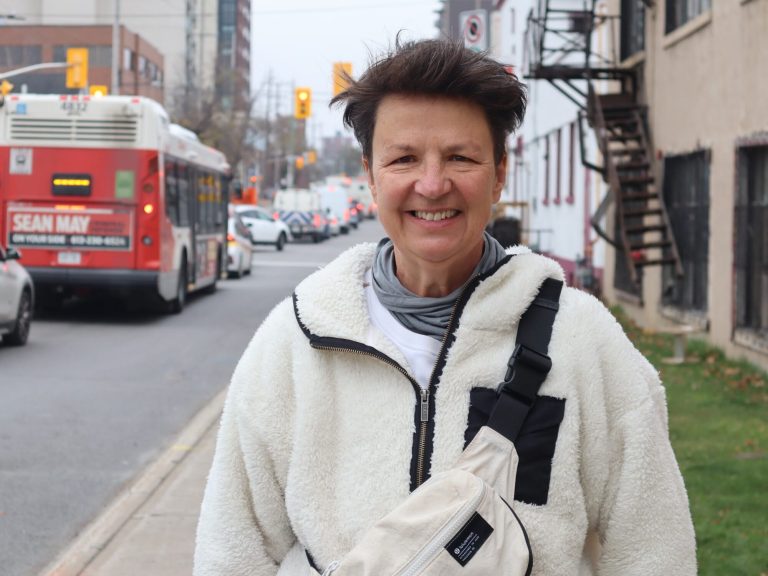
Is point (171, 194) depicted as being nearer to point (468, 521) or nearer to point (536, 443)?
point (536, 443)

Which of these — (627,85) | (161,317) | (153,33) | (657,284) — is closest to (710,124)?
(657,284)

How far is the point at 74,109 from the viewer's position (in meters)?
19.0

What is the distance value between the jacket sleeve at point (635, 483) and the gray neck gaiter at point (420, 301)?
0.27 m

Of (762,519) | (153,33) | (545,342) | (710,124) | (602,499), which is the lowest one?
(762,519)

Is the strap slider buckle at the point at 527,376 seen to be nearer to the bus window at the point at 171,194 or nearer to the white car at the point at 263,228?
the bus window at the point at 171,194

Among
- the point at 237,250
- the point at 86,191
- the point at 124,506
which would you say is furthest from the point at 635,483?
the point at 237,250

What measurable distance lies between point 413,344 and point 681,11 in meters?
15.0

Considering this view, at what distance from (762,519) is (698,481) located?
87 cm

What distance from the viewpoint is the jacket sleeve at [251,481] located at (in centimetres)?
236

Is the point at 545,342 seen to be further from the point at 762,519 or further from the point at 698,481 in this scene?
the point at 698,481

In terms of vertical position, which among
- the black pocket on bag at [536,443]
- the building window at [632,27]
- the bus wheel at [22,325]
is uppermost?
the building window at [632,27]

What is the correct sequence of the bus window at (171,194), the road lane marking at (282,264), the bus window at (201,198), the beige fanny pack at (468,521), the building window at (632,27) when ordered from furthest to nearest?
the road lane marking at (282,264), the bus window at (201,198), the bus window at (171,194), the building window at (632,27), the beige fanny pack at (468,521)

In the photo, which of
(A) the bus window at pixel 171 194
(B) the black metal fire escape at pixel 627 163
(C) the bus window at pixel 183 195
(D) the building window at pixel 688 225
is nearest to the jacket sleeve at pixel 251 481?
(D) the building window at pixel 688 225

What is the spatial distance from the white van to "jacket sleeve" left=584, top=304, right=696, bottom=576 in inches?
2167
